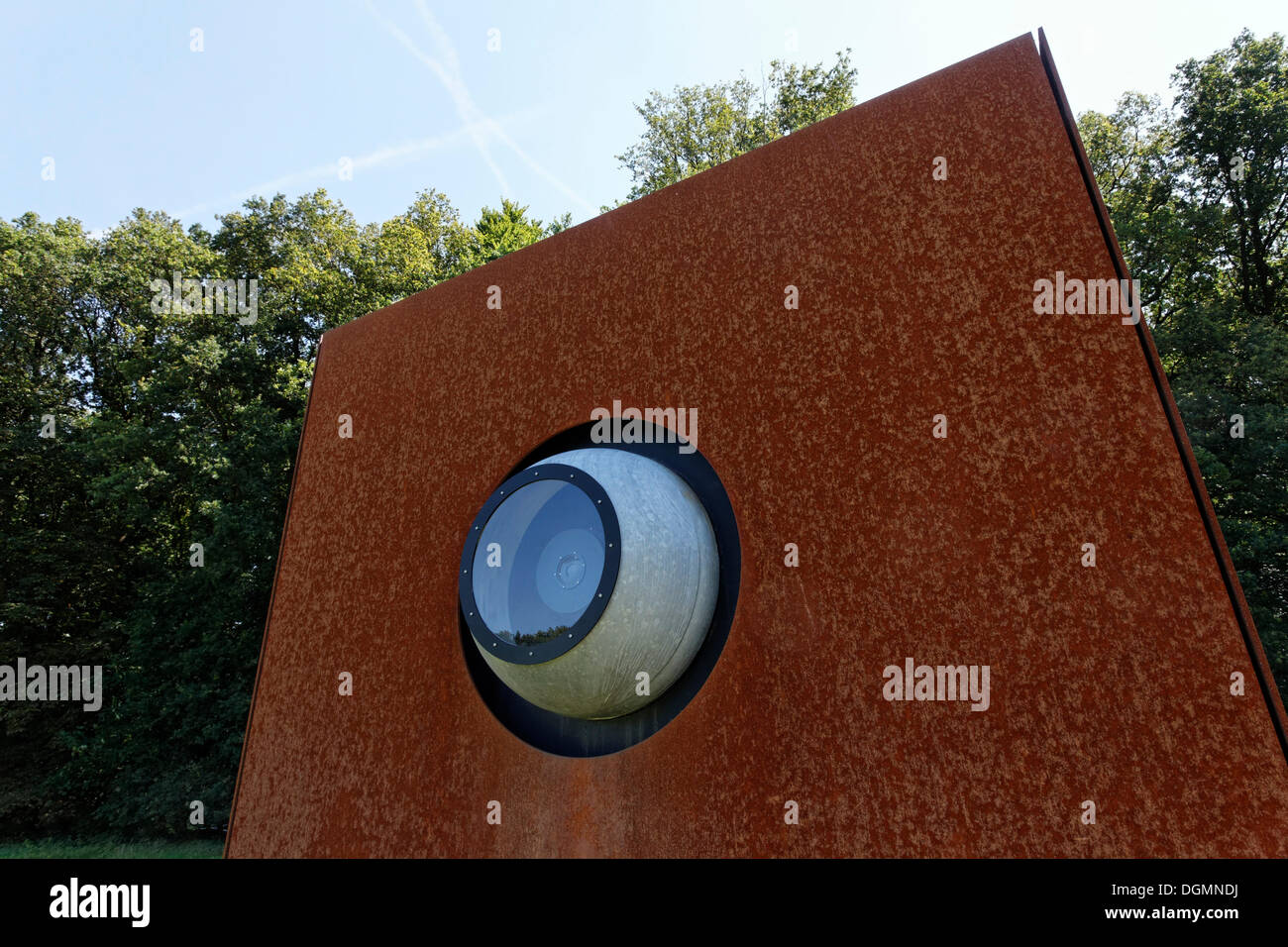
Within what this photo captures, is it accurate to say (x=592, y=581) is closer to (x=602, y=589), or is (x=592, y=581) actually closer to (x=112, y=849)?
(x=602, y=589)

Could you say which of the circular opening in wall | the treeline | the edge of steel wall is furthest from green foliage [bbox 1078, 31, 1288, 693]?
the circular opening in wall

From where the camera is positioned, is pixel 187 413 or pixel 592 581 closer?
pixel 592 581

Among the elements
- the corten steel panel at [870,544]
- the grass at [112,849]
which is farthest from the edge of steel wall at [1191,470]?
the grass at [112,849]

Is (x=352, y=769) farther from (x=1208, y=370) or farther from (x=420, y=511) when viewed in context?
(x=1208, y=370)

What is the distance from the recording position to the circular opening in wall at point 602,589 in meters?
3.18

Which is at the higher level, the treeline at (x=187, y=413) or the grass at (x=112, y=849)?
the treeline at (x=187, y=413)

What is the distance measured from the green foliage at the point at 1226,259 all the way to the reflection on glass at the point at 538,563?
12.0 metres

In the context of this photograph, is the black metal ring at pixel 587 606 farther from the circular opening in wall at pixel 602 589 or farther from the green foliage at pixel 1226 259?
the green foliage at pixel 1226 259

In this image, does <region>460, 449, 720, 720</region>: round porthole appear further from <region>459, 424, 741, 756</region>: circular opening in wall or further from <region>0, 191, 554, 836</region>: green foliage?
<region>0, 191, 554, 836</region>: green foliage

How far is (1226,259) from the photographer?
15172mm

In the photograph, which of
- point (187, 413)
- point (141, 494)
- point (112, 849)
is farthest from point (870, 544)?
point (187, 413)

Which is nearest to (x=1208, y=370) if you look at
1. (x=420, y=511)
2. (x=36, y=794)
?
(x=420, y=511)

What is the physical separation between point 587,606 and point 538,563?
1.58ft

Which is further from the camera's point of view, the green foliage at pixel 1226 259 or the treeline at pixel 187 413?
the treeline at pixel 187 413
